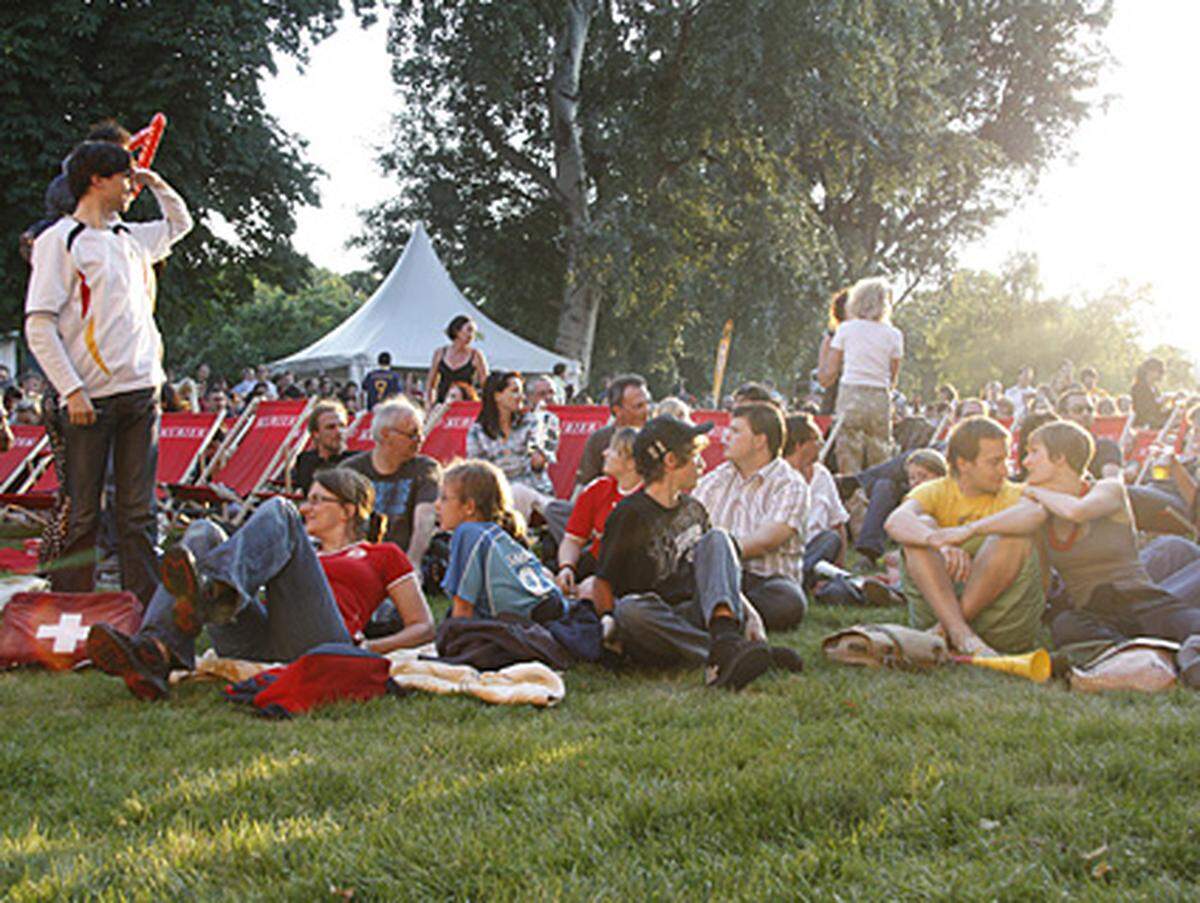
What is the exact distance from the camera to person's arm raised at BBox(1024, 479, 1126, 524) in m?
5.27

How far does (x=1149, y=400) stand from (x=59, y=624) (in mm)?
11767

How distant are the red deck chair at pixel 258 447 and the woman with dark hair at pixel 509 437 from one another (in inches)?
117

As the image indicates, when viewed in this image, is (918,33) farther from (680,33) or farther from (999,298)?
(999,298)

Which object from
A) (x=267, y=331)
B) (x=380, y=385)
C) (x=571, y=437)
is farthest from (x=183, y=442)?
(x=267, y=331)

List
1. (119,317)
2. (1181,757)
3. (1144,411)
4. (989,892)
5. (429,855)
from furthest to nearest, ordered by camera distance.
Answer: (1144,411) → (119,317) → (1181,757) → (429,855) → (989,892)

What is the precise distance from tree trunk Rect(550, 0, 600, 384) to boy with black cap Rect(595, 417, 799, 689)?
17604mm

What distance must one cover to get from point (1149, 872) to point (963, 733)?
46.1 inches

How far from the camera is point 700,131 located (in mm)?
23000

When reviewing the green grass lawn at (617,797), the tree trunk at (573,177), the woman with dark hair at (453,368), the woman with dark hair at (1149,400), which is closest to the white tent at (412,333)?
the tree trunk at (573,177)

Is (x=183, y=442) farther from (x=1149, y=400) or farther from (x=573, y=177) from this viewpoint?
(x=573, y=177)

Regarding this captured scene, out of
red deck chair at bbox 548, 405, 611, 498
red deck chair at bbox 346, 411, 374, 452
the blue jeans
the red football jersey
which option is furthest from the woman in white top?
the blue jeans

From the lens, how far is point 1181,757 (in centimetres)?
335

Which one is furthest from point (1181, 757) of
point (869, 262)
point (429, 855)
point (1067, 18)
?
point (1067, 18)

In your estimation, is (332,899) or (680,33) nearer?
(332,899)
